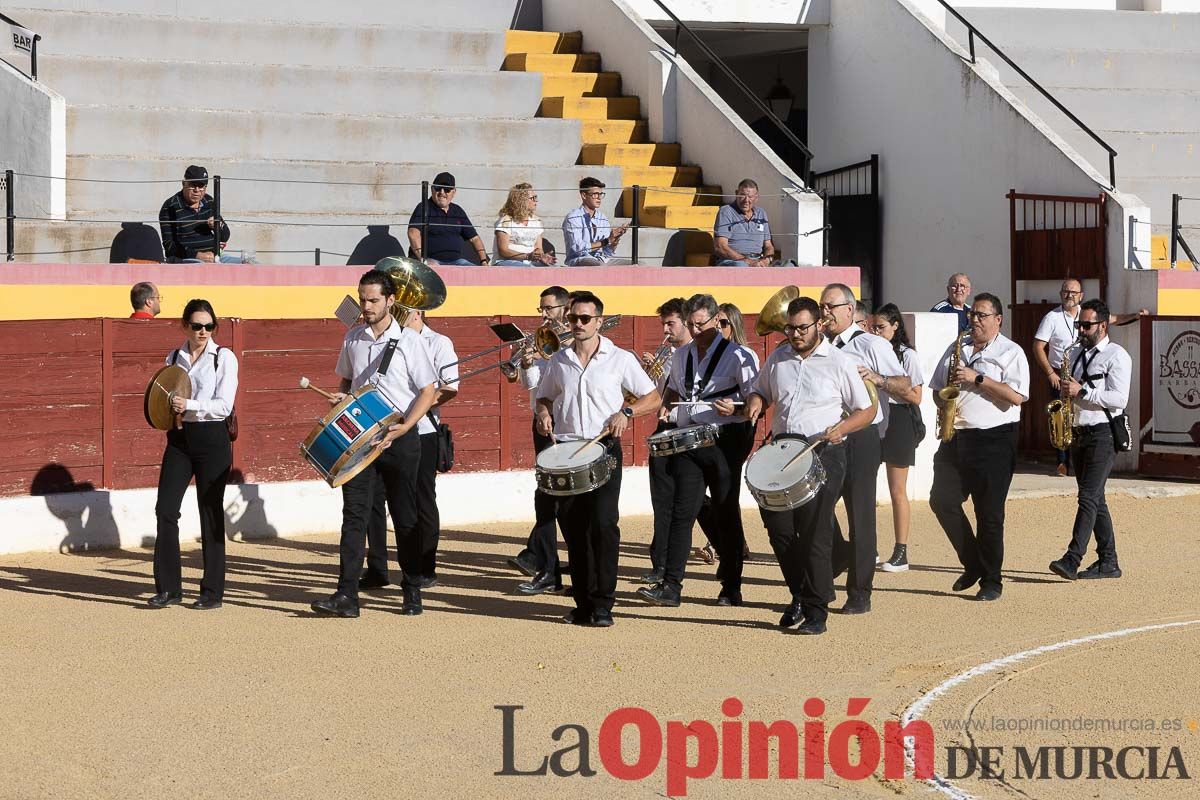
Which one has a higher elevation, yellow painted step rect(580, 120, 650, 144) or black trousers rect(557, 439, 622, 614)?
yellow painted step rect(580, 120, 650, 144)

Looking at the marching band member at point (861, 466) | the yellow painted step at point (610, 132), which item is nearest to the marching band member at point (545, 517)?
the marching band member at point (861, 466)

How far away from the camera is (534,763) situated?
22.2 ft

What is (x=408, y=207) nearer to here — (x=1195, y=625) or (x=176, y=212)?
(x=176, y=212)

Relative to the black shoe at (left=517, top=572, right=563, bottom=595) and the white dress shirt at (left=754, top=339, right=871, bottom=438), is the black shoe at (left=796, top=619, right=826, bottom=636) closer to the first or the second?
the white dress shirt at (left=754, top=339, right=871, bottom=438)

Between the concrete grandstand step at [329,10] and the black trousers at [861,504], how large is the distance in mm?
12815

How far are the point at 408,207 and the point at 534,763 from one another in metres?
12.1

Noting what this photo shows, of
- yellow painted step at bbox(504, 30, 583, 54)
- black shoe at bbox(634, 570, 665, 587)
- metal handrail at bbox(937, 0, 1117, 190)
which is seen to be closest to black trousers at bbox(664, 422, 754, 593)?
black shoe at bbox(634, 570, 665, 587)

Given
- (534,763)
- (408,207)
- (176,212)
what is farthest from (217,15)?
(534,763)

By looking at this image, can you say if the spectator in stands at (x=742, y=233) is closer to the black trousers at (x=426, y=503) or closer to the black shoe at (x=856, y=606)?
the black trousers at (x=426, y=503)

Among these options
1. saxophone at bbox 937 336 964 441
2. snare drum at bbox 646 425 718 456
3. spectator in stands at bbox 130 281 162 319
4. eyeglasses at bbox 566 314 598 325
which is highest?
spectator in stands at bbox 130 281 162 319

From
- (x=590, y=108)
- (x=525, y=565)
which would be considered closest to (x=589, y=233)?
(x=590, y=108)

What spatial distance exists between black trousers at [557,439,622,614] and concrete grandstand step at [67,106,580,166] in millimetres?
10245

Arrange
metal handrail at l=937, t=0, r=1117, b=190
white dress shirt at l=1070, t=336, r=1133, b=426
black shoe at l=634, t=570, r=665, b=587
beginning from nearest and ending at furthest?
black shoe at l=634, t=570, r=665, b=587 → white dress shirt at l=1070, t=336, r=1133, b=426 → metal handrail at l=937, t=0, r=1117, b=190

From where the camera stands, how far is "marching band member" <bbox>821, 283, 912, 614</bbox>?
32.2ft
